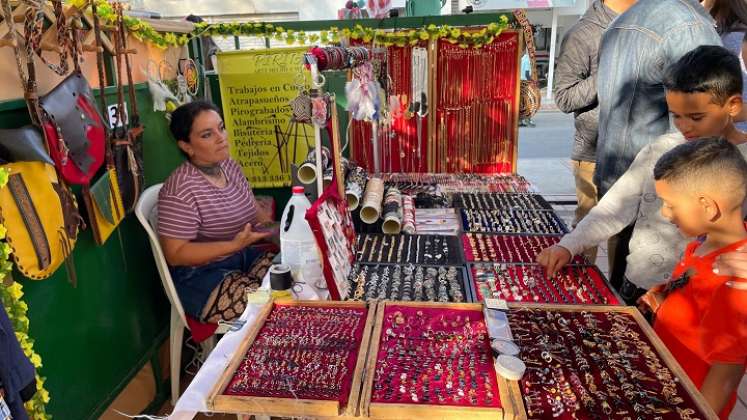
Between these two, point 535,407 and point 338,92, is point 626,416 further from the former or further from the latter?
point 338,92

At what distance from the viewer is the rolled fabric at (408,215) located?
2.78 meters

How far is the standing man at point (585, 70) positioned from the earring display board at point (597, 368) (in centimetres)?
171

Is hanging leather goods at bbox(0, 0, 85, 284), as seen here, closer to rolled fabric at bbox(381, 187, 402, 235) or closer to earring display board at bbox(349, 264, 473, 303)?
earring display board at bbox(349, 264, 473, 303)

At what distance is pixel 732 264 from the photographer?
1.42 meters

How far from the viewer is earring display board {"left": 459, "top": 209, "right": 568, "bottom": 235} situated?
2.74m

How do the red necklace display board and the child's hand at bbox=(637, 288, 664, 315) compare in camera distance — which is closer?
the child's hand at bbox=(637, 288, 664, 315)

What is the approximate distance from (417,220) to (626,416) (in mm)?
1888

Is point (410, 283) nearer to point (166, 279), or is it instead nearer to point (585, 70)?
point (166, 279)

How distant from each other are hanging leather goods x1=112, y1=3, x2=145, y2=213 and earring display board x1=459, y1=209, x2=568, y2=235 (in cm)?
173

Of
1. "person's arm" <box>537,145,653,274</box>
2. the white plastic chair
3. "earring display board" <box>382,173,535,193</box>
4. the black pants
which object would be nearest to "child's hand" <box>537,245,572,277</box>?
"person's arm" <box>537,145,653,274</box>

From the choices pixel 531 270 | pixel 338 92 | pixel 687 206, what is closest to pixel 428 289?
Result: pixel 531 270

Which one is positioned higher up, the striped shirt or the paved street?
the striped shirt

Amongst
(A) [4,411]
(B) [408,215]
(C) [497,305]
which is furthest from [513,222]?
(A) [4,411]

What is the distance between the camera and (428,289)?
2010mm
